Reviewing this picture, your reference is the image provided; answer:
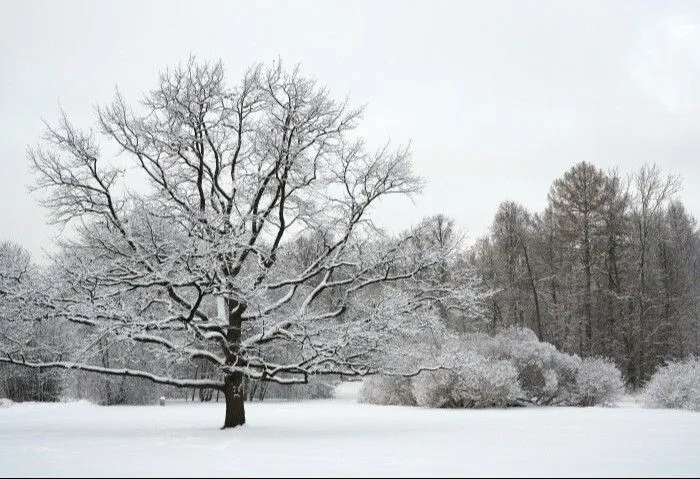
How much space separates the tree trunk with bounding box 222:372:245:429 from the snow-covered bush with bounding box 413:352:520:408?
865 centimetres

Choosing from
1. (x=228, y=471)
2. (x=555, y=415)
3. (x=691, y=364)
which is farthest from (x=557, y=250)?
(x=228, y=471)

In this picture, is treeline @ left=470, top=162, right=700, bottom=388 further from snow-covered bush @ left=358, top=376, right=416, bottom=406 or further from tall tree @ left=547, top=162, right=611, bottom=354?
snow-covered bush @ left=358, top=376, right=416, bottom=406

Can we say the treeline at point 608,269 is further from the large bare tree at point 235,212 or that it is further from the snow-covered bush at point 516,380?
the large bare tree at point 235,212

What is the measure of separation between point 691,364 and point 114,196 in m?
18.8

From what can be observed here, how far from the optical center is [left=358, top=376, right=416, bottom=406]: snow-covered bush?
75.4 feet

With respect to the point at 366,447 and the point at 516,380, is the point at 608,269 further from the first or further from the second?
the point at 366,447

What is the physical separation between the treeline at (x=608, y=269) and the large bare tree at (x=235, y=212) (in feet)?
54.2

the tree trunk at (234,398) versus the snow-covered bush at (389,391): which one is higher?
the tree trunk at (234,398)

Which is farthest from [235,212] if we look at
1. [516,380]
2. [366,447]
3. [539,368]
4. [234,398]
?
[539,368]

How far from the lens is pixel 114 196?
42.6 ft

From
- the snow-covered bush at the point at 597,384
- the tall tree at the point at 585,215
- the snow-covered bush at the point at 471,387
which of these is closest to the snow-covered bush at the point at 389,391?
the snow-covered bush at the point at 471,387

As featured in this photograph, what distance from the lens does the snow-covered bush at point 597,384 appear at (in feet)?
70.3

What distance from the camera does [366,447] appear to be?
31.7 feet

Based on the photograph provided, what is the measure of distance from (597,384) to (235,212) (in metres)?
15.2
